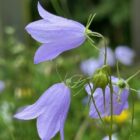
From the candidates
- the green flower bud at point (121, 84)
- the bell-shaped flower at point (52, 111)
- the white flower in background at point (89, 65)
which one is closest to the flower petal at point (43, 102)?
the bell-shaped flower at point (52, 111)

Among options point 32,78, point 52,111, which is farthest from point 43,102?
point 32,78

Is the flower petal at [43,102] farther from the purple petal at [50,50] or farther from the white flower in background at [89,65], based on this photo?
the white flower in background at [89,65]

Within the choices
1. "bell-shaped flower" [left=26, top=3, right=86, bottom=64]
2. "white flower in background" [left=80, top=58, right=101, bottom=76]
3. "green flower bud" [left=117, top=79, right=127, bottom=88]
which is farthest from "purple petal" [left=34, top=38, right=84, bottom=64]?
"white flower in background" [left=80, top=58, right=101, bottom=76]

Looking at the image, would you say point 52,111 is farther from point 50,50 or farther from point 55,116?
point 50,50

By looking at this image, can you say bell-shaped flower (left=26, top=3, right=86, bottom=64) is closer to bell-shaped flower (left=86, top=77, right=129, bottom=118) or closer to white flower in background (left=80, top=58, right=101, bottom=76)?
Answer: bell-shaped flower (left=86, top=77, right=129, bottom=118)

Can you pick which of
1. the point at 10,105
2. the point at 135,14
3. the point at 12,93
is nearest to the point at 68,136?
the point at 10,105
